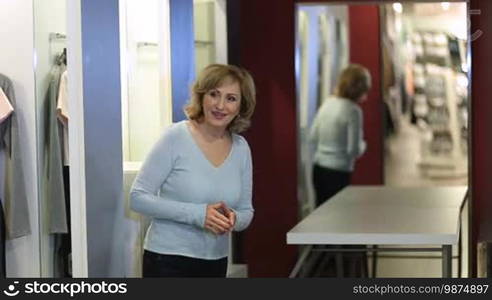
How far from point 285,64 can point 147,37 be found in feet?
5.00

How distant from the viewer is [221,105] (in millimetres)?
3885

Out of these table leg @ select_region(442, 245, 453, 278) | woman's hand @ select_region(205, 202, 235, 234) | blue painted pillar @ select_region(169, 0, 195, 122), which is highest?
blue painted pillar @ select_region(169, 0, 195, 122)

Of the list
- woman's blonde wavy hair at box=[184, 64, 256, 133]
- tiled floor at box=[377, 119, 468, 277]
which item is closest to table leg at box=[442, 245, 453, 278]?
woman's blonde wavy hair at box=[184, 64, 256, 133]

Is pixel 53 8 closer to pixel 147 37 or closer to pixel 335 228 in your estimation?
pixel 147 37

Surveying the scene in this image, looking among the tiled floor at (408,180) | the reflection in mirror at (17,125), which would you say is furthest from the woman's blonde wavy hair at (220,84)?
the tiled floor at (408,180)

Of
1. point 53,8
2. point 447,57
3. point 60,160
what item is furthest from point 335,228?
point 447,57

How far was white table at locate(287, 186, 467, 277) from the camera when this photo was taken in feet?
15.0

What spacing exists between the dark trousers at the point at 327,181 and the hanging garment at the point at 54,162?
12.2 ft

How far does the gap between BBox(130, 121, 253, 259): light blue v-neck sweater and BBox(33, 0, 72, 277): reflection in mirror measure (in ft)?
2.51

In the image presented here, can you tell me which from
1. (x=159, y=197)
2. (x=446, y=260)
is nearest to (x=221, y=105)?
(x=159, y=197)

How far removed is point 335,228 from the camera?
4.79 metres

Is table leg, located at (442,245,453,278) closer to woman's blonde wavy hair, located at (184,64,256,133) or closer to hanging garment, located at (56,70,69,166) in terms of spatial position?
woman's blonde wavy hair, located at (184,64,256,133)

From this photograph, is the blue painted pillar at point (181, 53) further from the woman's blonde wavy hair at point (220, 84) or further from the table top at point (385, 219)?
the woman's blonde wavy hair at point (220, 84)
